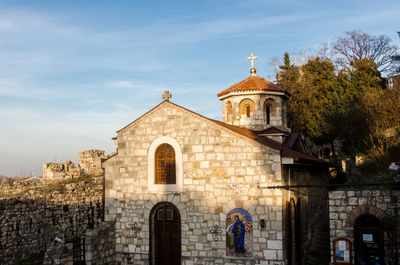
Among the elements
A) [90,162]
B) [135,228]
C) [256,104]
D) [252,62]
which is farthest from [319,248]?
[90,162]

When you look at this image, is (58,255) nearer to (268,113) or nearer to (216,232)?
(216,232)

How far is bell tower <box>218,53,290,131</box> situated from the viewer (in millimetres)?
17719

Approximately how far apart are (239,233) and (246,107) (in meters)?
7.24

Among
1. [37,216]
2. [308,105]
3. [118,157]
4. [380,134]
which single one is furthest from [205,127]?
[308,105]

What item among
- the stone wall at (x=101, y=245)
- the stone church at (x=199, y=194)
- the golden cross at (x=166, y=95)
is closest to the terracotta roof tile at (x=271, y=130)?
the stone church at (x=199, y=194)

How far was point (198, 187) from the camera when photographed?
1312 cm

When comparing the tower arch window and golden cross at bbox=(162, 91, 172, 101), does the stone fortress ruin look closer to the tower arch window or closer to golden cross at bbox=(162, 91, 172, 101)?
golden cross at bbox=(162, 91, 172, 101)

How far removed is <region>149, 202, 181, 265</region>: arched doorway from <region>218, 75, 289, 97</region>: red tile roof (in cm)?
692

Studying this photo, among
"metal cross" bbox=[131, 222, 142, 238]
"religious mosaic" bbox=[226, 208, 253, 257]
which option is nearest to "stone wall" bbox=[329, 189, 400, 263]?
"religious mosaic" bbox=[226, 208, 253, 257]

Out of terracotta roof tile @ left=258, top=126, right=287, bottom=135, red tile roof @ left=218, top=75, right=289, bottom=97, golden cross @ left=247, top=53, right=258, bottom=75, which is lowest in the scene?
terracotta roof tile @ left=258, top=126, right=287, bottom=135

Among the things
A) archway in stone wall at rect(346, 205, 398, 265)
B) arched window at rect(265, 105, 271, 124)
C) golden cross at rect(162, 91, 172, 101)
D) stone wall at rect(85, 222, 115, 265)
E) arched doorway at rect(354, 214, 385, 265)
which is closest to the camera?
archway in stone wall at rect(346, 205, 398, 265)

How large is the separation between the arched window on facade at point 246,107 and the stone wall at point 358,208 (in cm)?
729

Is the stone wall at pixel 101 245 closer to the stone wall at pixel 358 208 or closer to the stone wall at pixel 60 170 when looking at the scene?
the stone wall at pixel 60 170

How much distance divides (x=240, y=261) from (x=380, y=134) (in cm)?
1215
